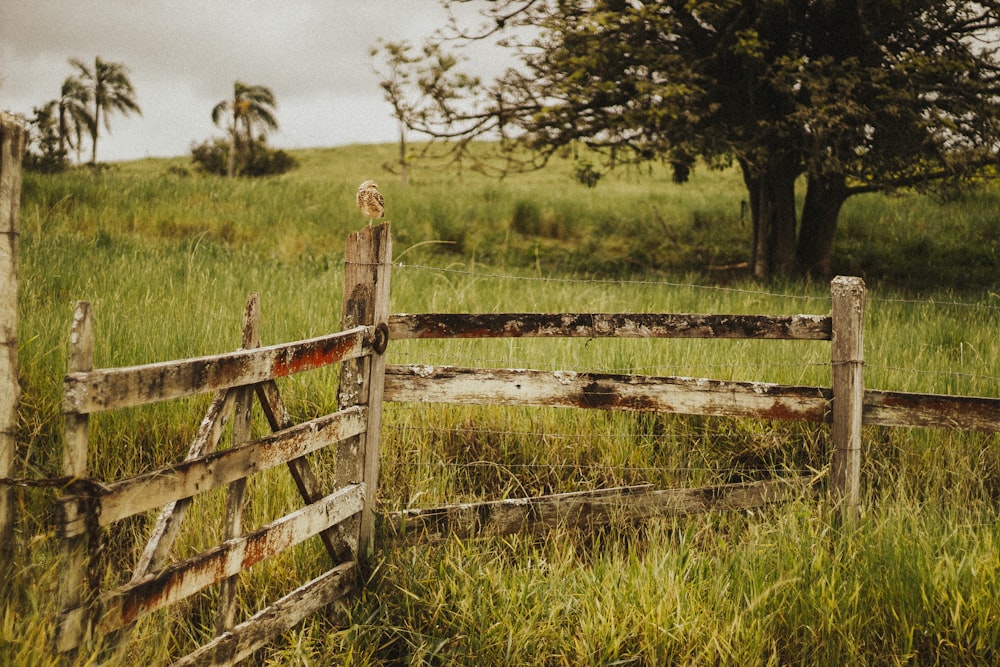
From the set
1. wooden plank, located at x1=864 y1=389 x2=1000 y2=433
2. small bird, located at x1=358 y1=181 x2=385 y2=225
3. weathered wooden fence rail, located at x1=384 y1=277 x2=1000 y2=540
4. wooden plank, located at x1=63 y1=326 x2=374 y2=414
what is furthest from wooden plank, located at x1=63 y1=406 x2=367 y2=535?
wooden plank, located at x1=864 y1=389 x2=1000 y2=433

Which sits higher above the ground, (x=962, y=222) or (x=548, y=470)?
(x=962, y=222)

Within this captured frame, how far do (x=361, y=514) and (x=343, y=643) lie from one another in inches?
24.0

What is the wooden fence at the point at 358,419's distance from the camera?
213 cm

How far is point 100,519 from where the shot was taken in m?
2.08

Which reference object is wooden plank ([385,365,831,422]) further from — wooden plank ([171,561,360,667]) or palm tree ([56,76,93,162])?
palm tree ([56,76,93,162])

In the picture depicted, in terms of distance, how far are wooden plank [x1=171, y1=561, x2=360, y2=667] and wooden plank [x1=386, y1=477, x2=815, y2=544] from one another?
0.41m

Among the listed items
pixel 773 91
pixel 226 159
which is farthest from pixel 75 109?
pixel 773 91

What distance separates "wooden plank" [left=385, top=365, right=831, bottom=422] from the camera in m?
3.74

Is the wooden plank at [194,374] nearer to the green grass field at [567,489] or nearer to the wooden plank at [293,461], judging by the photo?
the wooden plank at [293,461]

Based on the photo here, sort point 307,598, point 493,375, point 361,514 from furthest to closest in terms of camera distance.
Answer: point 493,375 < point 361,514 < point 307,598

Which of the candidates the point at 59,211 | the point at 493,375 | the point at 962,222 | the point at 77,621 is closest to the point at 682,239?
the point at 962,222

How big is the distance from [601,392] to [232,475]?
197 cm

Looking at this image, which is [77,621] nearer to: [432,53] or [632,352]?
[632,352]

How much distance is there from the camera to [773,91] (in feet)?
37.7
